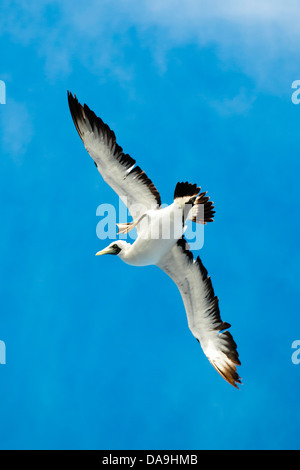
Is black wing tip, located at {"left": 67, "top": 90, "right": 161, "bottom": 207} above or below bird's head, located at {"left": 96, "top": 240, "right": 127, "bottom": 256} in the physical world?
above

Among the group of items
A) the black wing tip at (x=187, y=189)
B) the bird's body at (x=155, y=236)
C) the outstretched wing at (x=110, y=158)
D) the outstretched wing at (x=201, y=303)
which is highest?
the outstretched wing at (x=110, y=158)

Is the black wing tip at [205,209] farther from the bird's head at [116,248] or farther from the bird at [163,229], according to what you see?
the bird's head at [116,248]

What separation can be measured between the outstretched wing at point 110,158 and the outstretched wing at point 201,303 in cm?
56

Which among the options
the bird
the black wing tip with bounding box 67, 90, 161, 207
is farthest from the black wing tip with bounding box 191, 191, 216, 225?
the black wing tip with bounding box 67, 90, 161, 207

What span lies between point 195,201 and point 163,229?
0.39 meters

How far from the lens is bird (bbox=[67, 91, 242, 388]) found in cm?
633

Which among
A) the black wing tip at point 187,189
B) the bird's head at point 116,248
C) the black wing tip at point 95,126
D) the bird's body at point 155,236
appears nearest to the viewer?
the black wing tip at point 187,189

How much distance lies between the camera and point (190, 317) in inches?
267

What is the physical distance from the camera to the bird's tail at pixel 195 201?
616 cm

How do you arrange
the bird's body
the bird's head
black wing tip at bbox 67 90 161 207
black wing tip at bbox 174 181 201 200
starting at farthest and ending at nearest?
the bird's head
black wing tip at bbox 67 90 161 207
the bird's body
black wing tip at bbox 174 181 201 200

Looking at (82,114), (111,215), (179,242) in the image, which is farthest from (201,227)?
(82,114)

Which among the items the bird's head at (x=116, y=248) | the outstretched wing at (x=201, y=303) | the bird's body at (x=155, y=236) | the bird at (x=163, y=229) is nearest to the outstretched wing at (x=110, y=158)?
the bird at (x=163, y=229)

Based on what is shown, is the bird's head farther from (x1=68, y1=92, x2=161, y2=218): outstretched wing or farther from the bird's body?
(x1=68, y1=92, x2=161, y2=218): outstretched wing

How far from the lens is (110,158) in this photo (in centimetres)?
650
